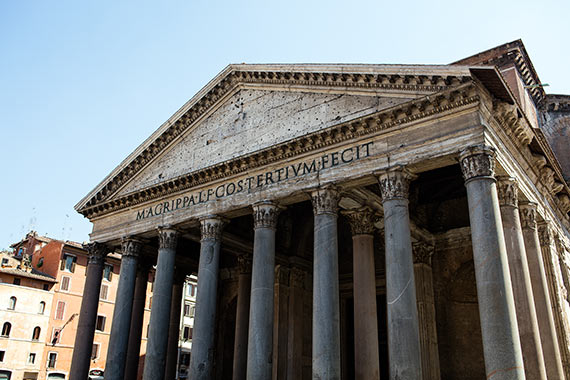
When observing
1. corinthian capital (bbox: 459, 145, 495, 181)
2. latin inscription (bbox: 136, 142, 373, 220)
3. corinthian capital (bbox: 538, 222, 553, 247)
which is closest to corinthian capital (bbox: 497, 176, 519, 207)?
corinthian capital (bbox: 459, 145, 495, 181)

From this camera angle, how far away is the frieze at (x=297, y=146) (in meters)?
9.12

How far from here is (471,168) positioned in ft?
28.1

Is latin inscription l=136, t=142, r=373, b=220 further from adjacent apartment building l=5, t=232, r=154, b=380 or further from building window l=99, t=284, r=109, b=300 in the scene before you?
building window l=99, t=284, r=109, b=300

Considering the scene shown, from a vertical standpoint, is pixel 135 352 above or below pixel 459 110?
below

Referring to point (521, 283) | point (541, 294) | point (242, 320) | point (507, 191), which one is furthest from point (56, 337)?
point (507, 191)

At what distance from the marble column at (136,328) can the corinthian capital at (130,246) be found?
1.16m

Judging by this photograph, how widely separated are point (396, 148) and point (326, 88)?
2.54m

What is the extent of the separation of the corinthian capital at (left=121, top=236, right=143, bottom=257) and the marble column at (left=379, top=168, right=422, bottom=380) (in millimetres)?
7846

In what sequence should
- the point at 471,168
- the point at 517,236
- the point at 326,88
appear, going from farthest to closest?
the point at 326,88, the point at 517,236, the point at 471,168

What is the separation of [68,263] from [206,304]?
1825cm

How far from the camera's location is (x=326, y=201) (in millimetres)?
10234

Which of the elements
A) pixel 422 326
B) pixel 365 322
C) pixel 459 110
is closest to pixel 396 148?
pixel 459 110

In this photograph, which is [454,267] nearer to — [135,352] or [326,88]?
[326,88]

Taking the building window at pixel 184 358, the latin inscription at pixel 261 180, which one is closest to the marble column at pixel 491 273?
the latin inscription at pixel 261 180
